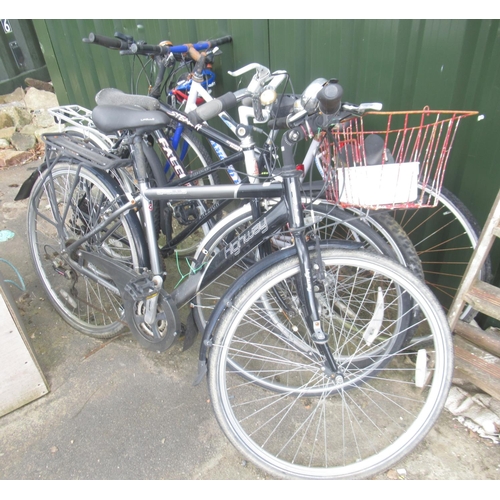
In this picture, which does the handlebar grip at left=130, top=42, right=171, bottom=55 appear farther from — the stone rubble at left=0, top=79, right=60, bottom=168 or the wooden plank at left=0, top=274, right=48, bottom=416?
the stone rubble at left=0, top=79, right=60, bottom=168

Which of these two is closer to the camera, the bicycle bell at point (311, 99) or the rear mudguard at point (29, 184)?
the bicycle bell at point (311, 99)

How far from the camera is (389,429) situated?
2.15m

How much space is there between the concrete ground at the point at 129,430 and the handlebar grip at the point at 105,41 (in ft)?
6.20

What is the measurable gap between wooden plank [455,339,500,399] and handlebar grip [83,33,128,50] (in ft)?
8.47

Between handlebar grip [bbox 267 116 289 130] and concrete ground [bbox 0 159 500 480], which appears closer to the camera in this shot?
handlebar grip [bbox 267 116 289 130]

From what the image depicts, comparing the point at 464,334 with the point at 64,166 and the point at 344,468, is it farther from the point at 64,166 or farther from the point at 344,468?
the point at 64,166

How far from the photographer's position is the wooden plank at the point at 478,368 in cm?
197

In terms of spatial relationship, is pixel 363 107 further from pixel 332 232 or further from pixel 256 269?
pixel 256 269

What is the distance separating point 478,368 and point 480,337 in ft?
0.51

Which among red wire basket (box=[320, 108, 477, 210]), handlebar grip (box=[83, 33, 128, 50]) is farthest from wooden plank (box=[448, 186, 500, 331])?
handlebar grip (box=[83, 33, 128, 50])

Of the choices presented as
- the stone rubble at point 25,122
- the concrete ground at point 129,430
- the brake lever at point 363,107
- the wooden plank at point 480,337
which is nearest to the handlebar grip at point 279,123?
the brake lever at point 363,107

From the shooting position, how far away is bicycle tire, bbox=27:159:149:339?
2.44 metres

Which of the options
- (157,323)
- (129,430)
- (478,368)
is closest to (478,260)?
(478,368)

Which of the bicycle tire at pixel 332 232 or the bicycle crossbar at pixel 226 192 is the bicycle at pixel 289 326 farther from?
the bicycle tire at pixel 332 232
